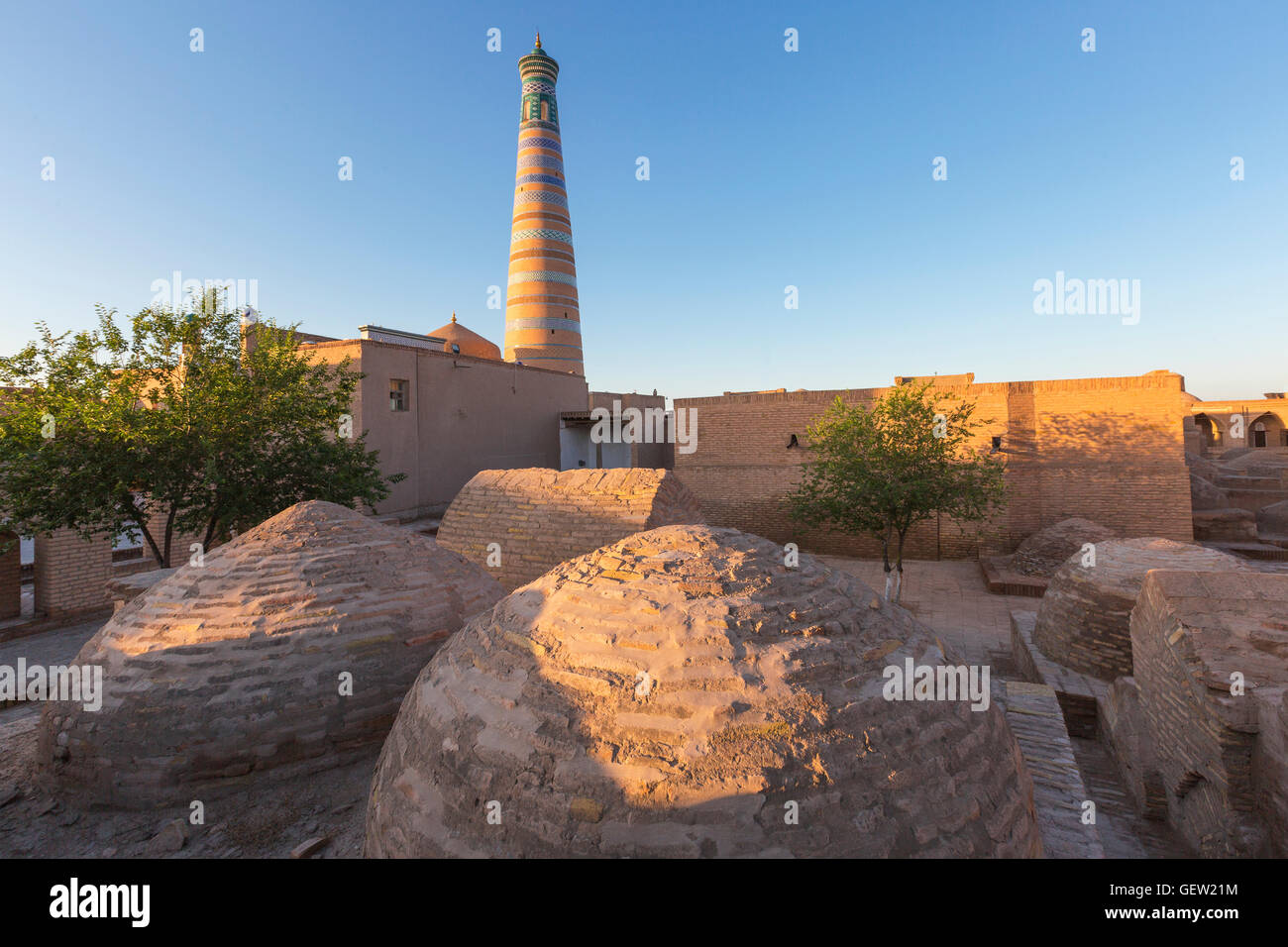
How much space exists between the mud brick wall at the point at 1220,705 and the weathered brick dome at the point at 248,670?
646cm

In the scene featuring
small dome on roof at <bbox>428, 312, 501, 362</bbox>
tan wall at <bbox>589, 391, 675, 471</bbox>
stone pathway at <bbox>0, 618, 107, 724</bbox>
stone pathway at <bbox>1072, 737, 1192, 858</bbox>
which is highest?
small dome on roof at <bbox>428, 312, 501, 362</bbox>

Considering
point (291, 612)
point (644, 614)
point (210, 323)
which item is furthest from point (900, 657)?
point (210, 323)

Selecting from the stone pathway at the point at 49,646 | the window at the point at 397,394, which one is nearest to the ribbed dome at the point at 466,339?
the window at the point at 397,394

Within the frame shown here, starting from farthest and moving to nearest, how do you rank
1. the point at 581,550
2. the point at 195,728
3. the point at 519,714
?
1. the point at 581,550
2. the point at 195,728
3. the point at 519,714

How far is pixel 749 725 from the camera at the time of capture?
248cm

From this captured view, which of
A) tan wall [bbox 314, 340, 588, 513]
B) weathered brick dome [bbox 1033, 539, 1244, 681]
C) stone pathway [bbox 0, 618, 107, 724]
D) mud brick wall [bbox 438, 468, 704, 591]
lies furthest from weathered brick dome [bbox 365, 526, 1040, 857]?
tan wall [bbox 314, 340, 588, 513]

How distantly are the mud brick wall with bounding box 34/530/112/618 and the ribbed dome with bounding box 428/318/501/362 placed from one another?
14.3 metres

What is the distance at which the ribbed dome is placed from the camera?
24469mm

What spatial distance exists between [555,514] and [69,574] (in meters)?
9.87

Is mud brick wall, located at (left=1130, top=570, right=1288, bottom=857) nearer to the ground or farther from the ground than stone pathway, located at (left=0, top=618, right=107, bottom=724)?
farther from the ground

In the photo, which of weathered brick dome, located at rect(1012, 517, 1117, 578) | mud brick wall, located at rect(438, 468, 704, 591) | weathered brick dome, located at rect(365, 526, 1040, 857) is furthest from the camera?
weathered brick dome, located at rect(1012, 517, 1117, 578)

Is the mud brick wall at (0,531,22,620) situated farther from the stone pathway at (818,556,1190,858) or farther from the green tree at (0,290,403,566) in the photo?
the stone pathway at (818,556,1190,858)
